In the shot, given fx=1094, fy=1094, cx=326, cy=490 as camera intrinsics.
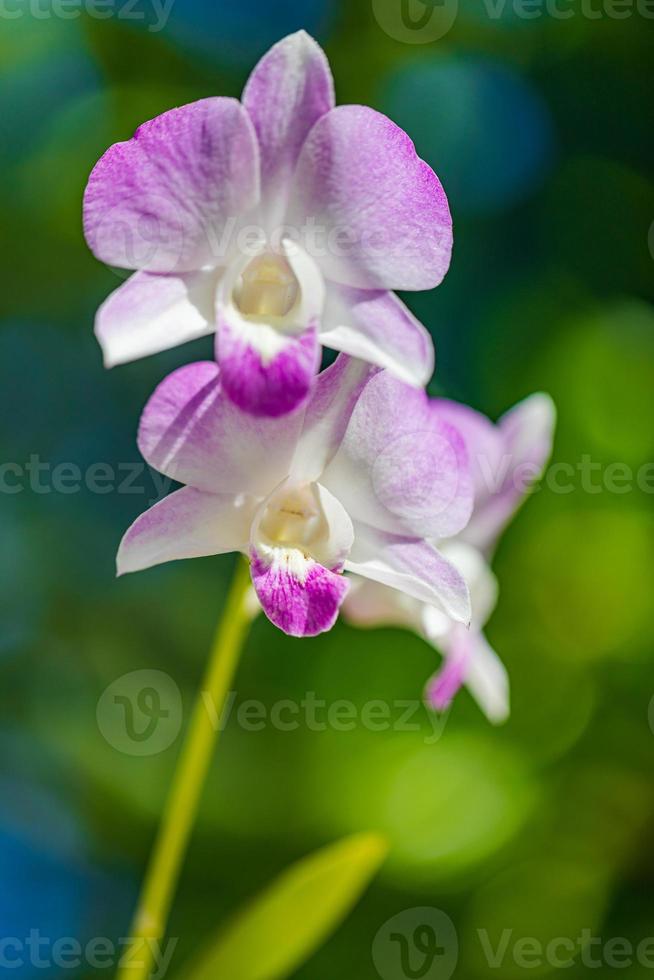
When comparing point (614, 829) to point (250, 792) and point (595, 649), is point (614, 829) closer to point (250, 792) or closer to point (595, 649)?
point (595, 649)

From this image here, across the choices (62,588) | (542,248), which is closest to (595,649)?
(542,248)

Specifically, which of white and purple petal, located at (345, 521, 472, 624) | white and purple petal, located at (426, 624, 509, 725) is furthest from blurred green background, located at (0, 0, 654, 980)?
white and purple petal, located at (345, 521, 472, 624)

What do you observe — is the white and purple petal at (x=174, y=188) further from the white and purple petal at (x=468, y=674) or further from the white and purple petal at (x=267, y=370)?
the white and purple petal at (x=468, y=674)

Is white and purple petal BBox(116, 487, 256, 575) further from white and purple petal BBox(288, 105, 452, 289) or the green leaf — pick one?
the green leaf

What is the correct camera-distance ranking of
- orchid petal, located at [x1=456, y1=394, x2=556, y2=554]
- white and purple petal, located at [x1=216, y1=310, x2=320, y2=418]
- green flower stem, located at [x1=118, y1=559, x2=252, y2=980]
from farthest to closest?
orchid petal, located at [x1=456, y1=394, x2=556, y2=554] → green flower stem, located at [x1=118, y1=559, x2=252, y2=980] → white and purple petal, located at [x1=216, y1=310, x2=320, y2=418]

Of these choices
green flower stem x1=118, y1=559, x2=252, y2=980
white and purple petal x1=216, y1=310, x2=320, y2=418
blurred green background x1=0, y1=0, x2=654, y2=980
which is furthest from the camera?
blurred green background x1=0, y1=0, x2=654, y2=980

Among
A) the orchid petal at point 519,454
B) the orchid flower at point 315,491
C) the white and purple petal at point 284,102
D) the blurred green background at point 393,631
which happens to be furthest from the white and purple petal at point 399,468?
the blurred green background at point 393,631

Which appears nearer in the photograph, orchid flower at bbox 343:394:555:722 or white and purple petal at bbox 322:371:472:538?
white and purple petal at bbox 322:371:472:538
